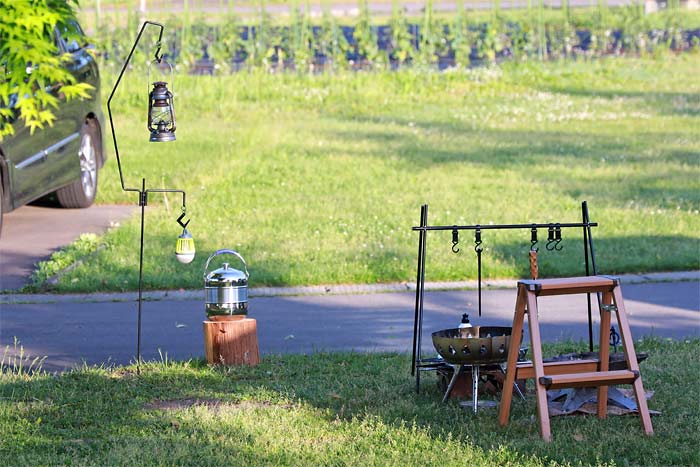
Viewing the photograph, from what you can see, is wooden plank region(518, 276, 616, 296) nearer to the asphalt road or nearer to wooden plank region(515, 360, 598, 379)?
wooden plank region(515, 360, 598, 379)

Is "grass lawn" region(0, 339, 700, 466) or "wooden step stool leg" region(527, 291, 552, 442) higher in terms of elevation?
"wooden step stool leg" region(527, 291, 552, 442)

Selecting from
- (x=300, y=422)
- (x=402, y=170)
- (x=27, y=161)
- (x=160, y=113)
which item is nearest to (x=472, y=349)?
(x=300, y=422)

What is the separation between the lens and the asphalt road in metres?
10.6

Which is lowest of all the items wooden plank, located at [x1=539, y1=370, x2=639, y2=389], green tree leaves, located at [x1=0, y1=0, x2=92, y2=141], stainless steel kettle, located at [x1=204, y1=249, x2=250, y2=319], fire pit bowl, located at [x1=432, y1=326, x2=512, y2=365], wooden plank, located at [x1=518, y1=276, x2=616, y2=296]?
wooden plank, located at [x1=539, y1=370, x2=639, y2=389]

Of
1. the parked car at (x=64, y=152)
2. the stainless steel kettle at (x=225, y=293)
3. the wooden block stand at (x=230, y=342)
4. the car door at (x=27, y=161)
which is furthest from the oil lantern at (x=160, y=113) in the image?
the car door at (x=27, y=161)

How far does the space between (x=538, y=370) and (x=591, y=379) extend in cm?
27

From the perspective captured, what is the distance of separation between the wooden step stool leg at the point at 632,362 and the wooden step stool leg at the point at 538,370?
0.43m

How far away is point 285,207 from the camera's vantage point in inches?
500

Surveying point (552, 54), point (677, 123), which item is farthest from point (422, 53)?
point (677, 123)

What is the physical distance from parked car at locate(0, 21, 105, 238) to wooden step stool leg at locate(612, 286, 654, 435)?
212 inches

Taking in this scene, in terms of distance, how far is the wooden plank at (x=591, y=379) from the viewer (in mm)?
6043

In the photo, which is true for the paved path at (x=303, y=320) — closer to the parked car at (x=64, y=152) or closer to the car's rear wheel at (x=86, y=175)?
the parked car at (x=64, y=152)

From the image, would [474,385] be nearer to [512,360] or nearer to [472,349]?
[472,349]

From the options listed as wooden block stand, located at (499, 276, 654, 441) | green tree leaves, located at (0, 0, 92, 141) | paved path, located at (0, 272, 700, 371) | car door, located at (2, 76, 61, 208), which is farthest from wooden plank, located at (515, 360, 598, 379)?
car door, located at (2, 76, 61, 208)
